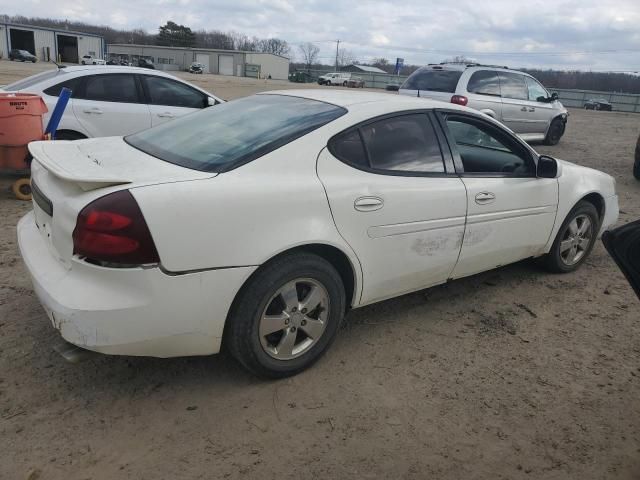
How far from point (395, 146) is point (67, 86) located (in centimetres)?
518

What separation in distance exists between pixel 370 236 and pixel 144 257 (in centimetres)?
126

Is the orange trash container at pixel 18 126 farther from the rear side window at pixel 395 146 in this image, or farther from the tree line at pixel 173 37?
the tree line at pixel 173 37

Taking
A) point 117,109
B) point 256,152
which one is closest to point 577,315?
point 256,152

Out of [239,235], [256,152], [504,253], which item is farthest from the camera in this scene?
[504,253]

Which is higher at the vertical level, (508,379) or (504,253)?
(504,253)

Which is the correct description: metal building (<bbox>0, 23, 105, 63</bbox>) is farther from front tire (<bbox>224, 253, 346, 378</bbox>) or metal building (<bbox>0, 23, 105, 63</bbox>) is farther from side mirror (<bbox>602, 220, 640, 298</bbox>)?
side mirror (<bbox>602, 220, 640, 298</bbox>)

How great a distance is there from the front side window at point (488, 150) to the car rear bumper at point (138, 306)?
6.54ft

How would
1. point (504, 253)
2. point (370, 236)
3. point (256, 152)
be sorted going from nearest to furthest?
point (256, 152), point (370, 236), point (504, 253)

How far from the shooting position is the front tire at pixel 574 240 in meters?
4.52

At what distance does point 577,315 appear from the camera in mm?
3988

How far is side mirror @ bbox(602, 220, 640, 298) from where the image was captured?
7.89 feet

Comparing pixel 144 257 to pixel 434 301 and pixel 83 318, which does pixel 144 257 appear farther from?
pixel 434 301

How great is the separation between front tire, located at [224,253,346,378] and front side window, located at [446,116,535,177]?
59.0 inches

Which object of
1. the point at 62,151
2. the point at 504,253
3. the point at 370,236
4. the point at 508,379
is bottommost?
the point at 508,379
